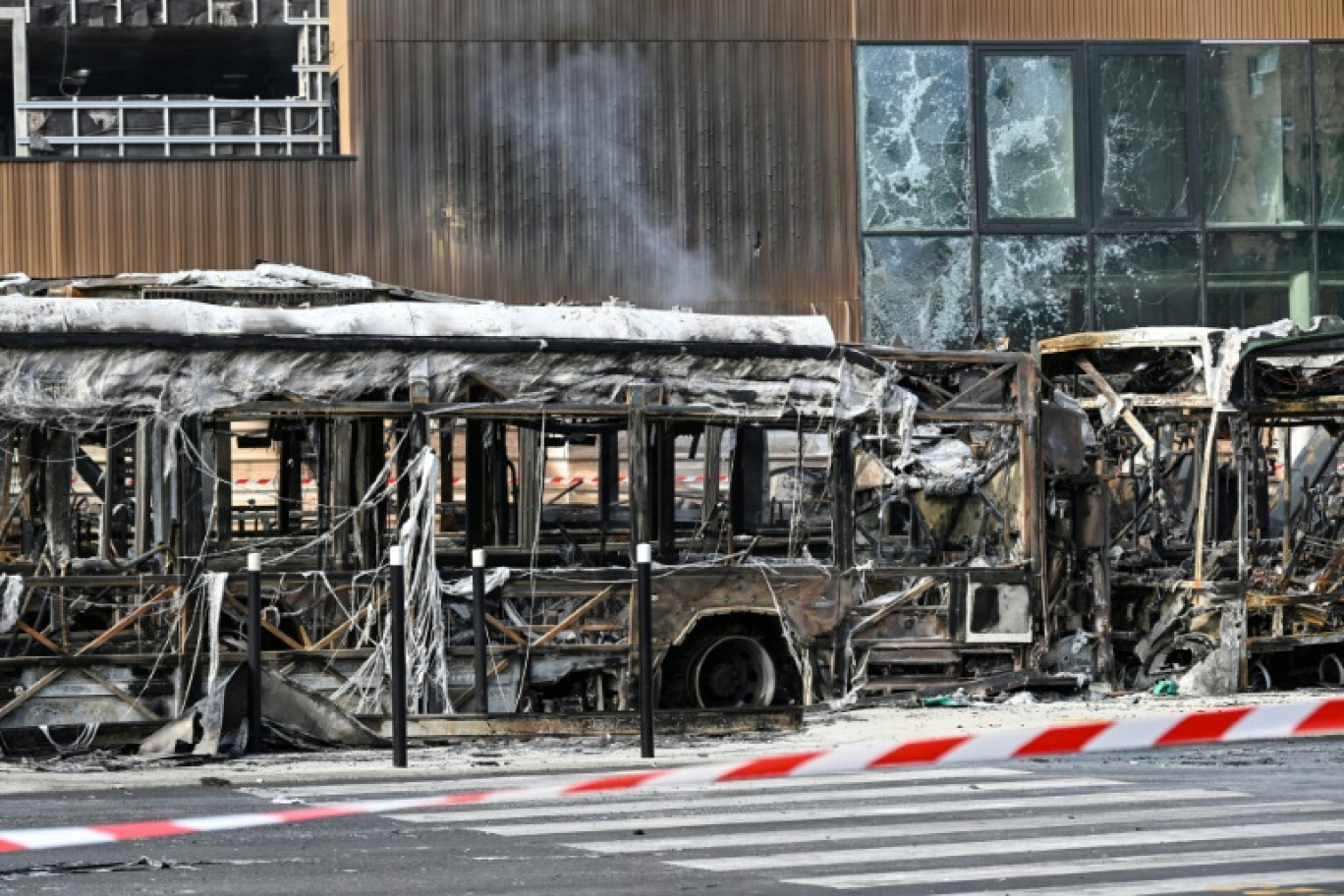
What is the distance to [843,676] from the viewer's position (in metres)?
19.2

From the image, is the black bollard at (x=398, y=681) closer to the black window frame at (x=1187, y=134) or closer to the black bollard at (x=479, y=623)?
the black bollard at (x=479, y=623)

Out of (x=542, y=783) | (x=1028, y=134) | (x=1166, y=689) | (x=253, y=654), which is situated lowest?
(x=1166, y=689)

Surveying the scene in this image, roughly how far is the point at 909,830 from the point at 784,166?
933 inches

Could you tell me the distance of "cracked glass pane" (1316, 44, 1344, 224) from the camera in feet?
117

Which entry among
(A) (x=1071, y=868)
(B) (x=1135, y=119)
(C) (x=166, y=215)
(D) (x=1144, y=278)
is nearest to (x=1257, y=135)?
(B) (x=1135, y=119)

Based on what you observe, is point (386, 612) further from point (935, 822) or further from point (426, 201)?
point (426, 201)

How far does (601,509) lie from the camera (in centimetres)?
2281

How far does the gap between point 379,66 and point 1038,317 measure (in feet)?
33.0

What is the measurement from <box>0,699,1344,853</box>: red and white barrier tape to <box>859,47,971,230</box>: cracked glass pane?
75.4ft

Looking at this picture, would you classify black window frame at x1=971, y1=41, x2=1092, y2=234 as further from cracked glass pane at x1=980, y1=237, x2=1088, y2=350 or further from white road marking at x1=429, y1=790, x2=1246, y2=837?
white road marking at x1=429, y1=790, x2=1246, y2=837

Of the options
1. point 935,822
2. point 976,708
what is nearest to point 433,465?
point 976,708

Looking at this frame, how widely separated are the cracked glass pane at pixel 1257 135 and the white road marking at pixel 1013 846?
25.1 meters

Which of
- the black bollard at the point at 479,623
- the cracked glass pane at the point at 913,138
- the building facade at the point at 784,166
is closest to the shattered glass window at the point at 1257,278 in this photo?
the building facade at the point at 784,166

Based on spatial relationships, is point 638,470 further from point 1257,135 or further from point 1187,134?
point 1257,135
